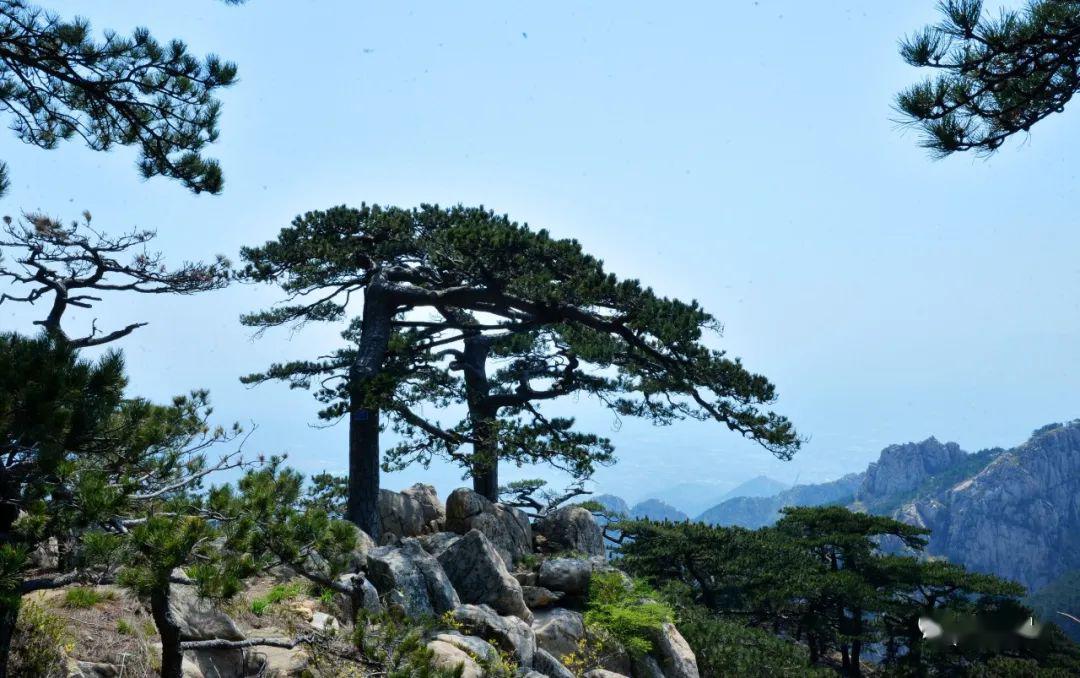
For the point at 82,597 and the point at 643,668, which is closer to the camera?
the point at 82,597

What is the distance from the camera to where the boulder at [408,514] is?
13234 mm

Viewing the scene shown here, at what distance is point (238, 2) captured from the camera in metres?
7.61

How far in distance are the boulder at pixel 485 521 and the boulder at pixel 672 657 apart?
282 centimetres

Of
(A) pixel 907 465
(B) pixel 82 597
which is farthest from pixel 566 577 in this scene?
(A) pixel 907 465

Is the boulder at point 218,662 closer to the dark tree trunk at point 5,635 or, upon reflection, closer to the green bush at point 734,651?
the dark tree trunk at point 5,635

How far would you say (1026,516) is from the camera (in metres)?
140

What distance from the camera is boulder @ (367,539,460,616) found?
29.9 feet

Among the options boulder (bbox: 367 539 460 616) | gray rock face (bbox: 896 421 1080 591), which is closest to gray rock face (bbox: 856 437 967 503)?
gray rock face (bbox: 896 421 1080 591)

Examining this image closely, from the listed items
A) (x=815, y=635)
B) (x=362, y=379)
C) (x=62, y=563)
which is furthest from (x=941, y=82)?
(x=815, y=635)

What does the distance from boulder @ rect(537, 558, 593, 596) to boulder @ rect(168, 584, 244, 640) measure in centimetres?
546

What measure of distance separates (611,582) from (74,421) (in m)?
8.80

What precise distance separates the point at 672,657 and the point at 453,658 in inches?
191

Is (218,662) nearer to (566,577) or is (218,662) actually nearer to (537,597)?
(537,597)

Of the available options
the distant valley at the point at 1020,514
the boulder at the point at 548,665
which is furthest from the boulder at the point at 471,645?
the distant valley at the point at 1020,514
